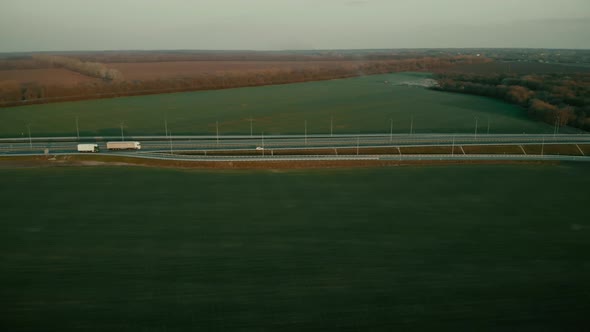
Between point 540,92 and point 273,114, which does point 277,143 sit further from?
point 540,92

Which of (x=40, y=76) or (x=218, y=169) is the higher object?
(x=40, y=76)

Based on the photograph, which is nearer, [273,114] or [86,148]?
[86,148]

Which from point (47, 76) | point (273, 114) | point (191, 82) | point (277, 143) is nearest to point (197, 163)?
point (277, 143)

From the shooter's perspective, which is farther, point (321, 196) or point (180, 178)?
point (180, 178)

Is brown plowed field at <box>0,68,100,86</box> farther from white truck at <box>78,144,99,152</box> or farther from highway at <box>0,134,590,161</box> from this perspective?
white truck at <box>78,144,99,152</box>

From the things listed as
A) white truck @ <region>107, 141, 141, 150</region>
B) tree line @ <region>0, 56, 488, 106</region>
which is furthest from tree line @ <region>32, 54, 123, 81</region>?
white truck @ <region>107, 141, 141, 150</region>

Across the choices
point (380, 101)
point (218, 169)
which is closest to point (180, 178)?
point (218, 169)

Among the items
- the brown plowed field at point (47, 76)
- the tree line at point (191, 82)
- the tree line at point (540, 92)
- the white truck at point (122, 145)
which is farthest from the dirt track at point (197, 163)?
the brown plowed field at point (47, 76)

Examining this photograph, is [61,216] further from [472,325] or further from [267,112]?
[267,112]
